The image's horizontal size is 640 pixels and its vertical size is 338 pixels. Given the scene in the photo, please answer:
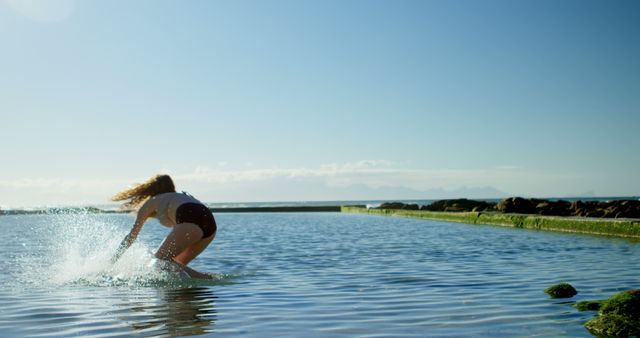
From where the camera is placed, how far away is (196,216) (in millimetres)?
11875

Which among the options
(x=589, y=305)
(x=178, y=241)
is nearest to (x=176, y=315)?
(x=178, y=241)

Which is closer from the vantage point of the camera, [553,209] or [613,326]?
[613,326]

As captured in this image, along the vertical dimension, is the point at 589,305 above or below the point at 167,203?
below

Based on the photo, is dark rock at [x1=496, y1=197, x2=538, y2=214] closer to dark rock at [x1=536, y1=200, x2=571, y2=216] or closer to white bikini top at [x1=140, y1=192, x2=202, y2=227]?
dark rock at [x1=536, y1=200, x2=571, y2=216]

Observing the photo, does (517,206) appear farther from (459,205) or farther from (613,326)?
(613,326)

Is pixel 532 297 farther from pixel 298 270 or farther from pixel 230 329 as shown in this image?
pixel 298 270

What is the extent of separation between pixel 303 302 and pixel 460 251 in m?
10.8

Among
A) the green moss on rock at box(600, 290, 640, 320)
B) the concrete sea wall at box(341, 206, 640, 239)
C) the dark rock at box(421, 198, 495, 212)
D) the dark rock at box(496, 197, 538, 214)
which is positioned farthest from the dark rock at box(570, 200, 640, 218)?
the green moss on rock at box(600, 290, 640, 320)

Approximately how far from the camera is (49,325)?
7711 mm

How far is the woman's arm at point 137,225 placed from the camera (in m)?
11.2

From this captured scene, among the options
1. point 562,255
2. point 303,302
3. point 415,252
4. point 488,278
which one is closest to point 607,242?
point 562,255

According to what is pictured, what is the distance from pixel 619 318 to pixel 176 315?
5.13 m

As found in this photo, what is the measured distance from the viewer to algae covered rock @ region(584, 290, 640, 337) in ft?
22.4

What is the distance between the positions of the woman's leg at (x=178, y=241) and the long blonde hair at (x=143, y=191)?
2.54 ft
